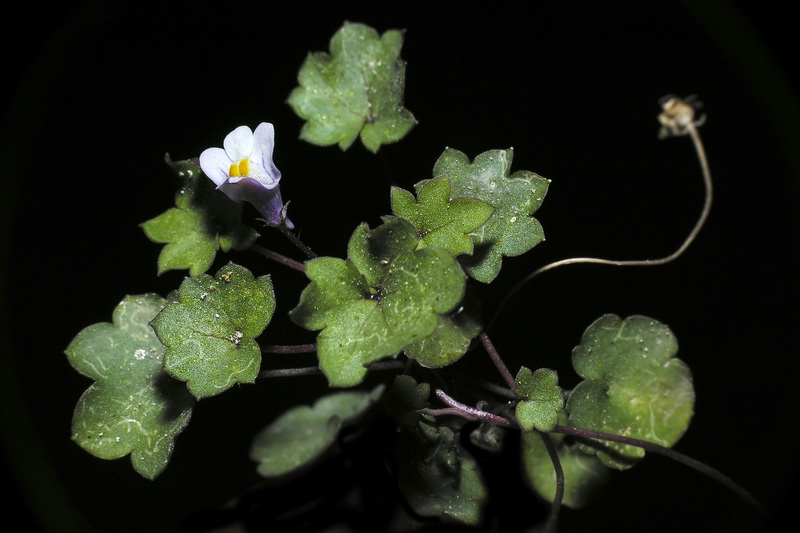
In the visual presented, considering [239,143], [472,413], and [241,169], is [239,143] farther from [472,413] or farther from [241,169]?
[472,413]

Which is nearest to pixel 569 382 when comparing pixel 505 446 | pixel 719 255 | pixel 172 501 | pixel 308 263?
pixel 505 446

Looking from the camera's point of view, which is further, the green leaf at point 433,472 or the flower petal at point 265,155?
the green leaf at point 433,472

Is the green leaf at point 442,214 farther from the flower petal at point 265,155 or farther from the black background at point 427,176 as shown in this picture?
the black background at point 427,176

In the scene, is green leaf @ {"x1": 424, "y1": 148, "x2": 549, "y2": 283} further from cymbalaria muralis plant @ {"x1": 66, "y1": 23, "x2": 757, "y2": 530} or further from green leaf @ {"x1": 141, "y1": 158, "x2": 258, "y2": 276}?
green leaf @ {"x1": 141, "y1": 158, "x2": 258, "y2": 276}

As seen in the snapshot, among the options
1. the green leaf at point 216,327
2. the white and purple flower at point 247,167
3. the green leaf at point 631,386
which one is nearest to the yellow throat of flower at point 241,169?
the white and purple flower at point 247,167

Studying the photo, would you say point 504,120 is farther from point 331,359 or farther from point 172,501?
point 172,501

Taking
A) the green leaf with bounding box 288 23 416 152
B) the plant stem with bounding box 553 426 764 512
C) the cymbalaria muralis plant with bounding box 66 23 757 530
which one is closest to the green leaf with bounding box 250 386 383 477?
the cymbalaria muralis plant with bounding box 66 23 757 530

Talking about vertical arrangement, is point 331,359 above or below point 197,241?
below
